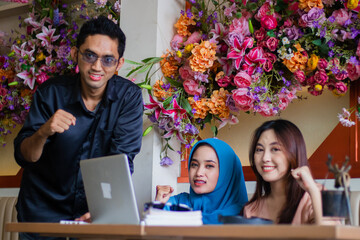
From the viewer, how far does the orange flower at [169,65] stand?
135 inches

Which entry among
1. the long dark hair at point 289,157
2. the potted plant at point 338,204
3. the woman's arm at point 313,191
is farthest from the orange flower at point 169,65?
the potted plant at point 338,204

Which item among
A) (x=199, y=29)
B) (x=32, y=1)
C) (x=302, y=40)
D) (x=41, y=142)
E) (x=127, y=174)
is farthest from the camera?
(x=32, y=1)

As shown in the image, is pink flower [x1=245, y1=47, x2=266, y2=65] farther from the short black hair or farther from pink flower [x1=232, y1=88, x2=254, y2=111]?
the short black hair

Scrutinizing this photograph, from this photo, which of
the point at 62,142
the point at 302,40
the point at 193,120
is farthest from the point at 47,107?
the point at 302,40

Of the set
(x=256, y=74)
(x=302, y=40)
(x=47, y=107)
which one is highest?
(x=302, y=40)

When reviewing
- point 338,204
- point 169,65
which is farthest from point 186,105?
point 338,204

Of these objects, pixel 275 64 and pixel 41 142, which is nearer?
pixel 41 142

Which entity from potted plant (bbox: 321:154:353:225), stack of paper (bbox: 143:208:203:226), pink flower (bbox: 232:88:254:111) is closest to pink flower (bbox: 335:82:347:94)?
pink flower (bbox: 232:88:254:111)

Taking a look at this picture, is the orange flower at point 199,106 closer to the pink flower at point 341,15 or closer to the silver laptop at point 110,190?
the pink flower at point 341,15

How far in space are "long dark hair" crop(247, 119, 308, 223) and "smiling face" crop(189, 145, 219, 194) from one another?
0.34 metres

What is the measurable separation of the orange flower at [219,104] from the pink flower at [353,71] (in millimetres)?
724

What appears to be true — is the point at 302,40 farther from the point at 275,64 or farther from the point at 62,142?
the point at 62,142

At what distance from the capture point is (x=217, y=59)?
3264 mm

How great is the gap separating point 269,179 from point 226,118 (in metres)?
0.80
